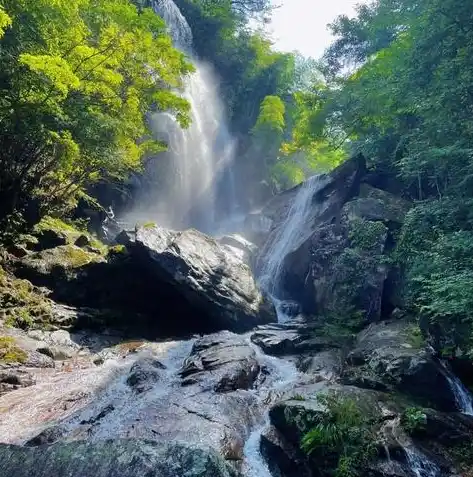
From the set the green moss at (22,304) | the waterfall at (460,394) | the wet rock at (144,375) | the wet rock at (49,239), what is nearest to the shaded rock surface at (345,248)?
the waterfall at (460,394)

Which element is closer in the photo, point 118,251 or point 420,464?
point 420,464

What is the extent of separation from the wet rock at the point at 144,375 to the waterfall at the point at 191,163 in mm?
16277

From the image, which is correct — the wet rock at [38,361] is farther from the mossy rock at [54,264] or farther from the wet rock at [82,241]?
the wet rock at [82,241]

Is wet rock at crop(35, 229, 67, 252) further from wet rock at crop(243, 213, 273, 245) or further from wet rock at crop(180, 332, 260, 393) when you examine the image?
wet rock at crop(243, 213, 273, 245)

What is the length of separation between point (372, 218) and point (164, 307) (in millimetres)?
8153

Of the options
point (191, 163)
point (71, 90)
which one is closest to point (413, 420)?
point (71, 90)

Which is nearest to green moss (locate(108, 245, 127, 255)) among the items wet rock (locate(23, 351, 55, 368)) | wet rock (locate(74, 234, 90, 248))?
wet rock (locate(74, 234, 90, 248))

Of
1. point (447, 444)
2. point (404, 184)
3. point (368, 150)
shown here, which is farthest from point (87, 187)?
point (447, 444)

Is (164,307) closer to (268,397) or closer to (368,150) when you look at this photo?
(268,397)

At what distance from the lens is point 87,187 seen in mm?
20109

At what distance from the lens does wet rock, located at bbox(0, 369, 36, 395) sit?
8.08m

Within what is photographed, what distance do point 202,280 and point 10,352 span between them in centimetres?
619

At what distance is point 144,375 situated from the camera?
869cm

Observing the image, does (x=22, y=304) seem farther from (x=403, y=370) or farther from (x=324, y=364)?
(x=403, y=370)
